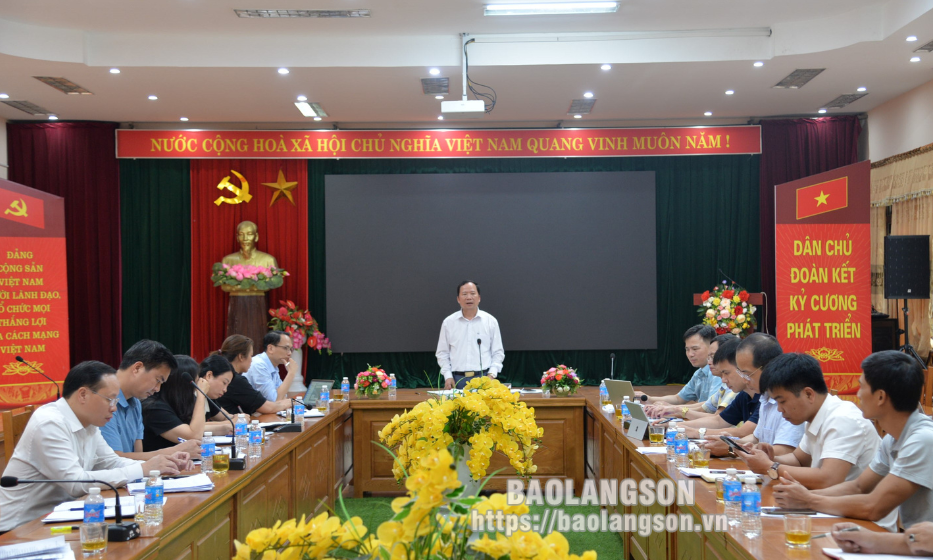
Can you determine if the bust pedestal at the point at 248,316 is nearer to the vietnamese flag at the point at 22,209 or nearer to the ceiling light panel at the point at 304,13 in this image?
the vietnamese flag at the point at 22,209

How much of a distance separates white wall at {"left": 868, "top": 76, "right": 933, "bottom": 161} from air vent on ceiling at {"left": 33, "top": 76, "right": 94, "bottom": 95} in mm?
7485

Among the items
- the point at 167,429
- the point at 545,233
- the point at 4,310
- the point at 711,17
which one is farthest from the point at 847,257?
the point at 4,310

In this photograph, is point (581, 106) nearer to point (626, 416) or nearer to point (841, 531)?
point (626, 416)

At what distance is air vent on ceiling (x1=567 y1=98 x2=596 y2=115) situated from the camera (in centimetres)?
721

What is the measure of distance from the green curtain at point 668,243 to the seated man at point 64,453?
5521 mm

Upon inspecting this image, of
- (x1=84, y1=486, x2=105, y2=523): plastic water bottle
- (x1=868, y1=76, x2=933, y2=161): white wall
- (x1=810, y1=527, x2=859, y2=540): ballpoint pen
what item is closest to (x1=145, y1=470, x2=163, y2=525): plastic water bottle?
(x1=84, y1=486, x2=105, y2=523): plastic water bottle

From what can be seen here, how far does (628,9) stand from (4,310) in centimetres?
504

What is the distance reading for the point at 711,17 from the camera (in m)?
5.62

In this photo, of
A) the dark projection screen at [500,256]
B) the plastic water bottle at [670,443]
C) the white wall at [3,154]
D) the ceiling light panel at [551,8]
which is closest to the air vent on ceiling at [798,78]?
the dark projection screen at [500,256]

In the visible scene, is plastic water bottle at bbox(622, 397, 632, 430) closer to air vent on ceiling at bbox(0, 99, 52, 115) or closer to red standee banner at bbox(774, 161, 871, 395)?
red standee banner at bbox(774, 161, 871, 395)

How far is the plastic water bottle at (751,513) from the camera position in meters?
2.06

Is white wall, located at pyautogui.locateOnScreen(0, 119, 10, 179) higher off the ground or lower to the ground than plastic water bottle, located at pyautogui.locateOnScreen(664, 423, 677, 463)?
higher

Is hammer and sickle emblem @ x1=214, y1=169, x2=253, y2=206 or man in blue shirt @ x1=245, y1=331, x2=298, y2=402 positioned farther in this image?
hammer and sickle emblem @ x1=214, y1=169, x2=253, y2=206

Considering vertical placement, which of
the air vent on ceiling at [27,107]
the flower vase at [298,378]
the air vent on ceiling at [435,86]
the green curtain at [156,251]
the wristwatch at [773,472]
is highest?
the air vent on ceiling at [27,107]
